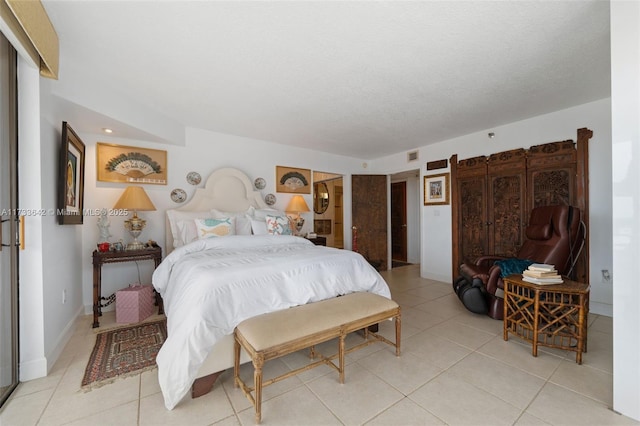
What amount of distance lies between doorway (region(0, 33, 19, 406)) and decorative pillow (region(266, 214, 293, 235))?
225cm

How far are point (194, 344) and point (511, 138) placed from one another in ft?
14.8

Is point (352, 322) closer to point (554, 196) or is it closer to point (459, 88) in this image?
point (459, 88)

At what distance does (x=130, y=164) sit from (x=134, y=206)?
28.0 inches

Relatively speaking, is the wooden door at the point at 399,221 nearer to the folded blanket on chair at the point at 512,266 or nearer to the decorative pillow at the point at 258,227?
the folded blanket on chair at the point at 512,266

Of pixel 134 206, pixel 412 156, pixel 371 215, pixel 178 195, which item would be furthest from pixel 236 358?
pixel 412 156

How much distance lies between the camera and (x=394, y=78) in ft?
7.76

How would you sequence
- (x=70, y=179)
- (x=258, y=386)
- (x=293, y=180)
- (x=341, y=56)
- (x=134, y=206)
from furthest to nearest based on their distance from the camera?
(x=293, y=180), (x=134, y=206), (x=70, y=179), (x=341, y=56), (x=258, y=386)

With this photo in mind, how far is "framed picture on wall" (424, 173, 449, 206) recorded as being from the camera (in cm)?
441

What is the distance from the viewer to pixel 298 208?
4434 mm

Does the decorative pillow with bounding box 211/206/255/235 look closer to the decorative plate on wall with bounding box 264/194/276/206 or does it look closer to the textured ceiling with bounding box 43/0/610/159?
the decorative plate on wall with bounding box 264/194/276/206

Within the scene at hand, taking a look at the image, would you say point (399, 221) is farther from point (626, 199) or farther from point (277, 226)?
point (626, 199)

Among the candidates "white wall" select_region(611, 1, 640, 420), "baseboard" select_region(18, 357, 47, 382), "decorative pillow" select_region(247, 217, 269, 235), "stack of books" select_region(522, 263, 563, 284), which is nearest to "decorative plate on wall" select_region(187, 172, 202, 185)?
"decorative pillow" select_region(247, 217, 269, 235)

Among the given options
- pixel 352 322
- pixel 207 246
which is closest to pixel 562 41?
pixel 352 322

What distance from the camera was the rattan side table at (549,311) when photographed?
1975 millimetres
